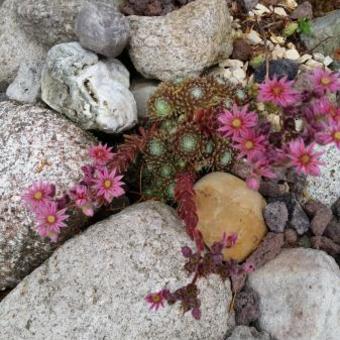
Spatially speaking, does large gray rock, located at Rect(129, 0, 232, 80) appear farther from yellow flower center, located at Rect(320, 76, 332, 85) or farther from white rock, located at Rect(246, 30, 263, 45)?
yellow flower center, located at Rect(320, 76, 332, 85)

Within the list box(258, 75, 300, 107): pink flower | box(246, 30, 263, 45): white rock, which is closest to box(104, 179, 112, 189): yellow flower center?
box(258, 75, 300, 107): pink flower

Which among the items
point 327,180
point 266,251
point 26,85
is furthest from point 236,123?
point 26,85

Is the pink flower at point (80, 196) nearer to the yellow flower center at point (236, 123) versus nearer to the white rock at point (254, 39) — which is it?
the yellow flower center at point (236, 123)

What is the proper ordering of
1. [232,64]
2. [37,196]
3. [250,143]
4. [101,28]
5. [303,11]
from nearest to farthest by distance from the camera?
[250,143]
[37,196]
[101,28]
[232,64]
[303,11]

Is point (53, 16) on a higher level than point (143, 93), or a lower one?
higher

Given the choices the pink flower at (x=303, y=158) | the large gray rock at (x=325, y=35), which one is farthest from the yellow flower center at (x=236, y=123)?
the large gray rock at (x=325, y=35)

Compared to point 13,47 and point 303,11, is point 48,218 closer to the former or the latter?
point 13,47
